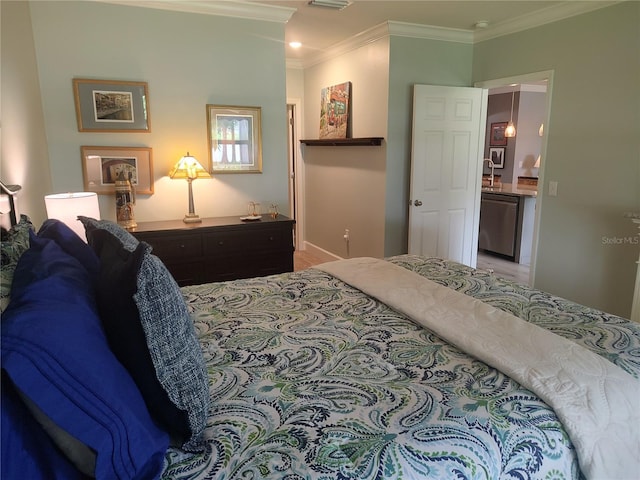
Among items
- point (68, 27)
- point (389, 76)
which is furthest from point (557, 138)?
point (68, 27)

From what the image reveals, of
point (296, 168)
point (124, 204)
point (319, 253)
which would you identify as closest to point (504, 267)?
point (319, 253)

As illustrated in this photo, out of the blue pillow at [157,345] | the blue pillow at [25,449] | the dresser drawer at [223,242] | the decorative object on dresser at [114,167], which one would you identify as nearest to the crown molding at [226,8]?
the decorative object on dresser at [114,167]

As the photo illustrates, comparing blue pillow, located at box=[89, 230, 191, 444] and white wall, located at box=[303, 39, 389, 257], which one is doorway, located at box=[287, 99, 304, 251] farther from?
blue pillow, located at box=[89, 230, 191, 444]

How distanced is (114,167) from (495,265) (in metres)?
4.36

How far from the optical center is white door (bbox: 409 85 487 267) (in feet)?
13.7

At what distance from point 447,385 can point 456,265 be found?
1.36m

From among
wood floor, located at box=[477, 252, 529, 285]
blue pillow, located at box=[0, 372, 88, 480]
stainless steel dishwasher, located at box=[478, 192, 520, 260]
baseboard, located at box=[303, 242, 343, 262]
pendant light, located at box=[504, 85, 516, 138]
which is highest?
pendant light, located at box=[504, 85, 516, 138]

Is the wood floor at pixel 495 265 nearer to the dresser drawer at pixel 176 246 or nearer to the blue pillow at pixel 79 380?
the dresser drawer at pixel 176 246

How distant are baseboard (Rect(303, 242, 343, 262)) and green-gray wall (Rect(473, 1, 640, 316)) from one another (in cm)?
239

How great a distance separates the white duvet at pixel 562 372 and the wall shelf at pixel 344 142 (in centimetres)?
264

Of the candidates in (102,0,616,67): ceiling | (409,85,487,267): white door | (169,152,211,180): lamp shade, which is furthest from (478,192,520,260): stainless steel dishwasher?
(169,152,211,180): lamp shade

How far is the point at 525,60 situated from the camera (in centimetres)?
383

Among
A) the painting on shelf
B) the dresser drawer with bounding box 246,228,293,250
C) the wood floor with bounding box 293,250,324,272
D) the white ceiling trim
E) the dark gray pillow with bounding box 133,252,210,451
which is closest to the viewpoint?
the dark gray pillow with bounding box 133,252,210,451

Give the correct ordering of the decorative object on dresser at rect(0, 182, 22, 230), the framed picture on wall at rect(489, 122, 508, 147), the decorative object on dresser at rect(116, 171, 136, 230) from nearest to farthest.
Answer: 1. the decorative object on dresser at rect(0, 182, 22, 230)
2. the decorative object on dresser at rect(116, 171, 136, 230)
3. the framed picture on wall at rect(489, 122, 508, 147)
